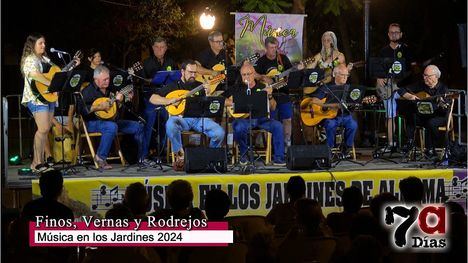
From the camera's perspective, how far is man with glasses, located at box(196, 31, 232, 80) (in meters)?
11.8

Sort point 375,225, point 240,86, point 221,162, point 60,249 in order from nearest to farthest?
point 375,225
point 60,249
point 221,162
point 240,86

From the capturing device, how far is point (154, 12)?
1733 cm

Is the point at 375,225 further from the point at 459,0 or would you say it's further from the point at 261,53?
the point at 459,0

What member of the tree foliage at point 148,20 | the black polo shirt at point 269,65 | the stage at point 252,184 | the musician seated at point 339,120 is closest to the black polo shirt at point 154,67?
the black polo shirt at point 269,65

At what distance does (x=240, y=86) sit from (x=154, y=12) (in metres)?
6.73

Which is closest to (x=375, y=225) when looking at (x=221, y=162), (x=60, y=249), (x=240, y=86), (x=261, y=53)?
(x=60, y=249)

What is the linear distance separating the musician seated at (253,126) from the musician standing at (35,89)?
229 centimetres

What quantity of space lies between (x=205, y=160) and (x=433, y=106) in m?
3.27

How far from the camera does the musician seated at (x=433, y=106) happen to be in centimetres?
1118

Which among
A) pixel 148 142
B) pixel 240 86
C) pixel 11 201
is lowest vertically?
pixel 11 201

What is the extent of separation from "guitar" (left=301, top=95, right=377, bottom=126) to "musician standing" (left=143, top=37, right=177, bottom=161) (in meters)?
2.03

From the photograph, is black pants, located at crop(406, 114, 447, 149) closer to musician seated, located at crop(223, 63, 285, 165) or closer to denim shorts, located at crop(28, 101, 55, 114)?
musician seated, located at crop(223, 63, 285, 165)

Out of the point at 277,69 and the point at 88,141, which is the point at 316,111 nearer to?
the point at 277,69

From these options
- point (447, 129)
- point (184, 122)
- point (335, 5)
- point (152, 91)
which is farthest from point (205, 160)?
point (335, 5)
